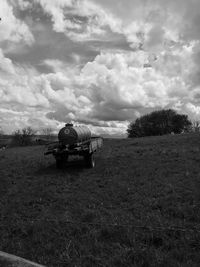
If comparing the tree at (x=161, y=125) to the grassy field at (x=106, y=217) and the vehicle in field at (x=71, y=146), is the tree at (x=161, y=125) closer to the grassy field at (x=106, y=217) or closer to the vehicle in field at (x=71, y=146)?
the vehicle in field at (x=71, y=146)

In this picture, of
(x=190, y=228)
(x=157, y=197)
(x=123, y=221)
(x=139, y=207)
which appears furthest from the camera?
(x=157, y=197)

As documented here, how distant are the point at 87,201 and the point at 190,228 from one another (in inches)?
175

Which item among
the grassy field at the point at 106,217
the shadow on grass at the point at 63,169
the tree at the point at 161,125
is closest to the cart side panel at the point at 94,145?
the shadow on grass at the point at 63,169

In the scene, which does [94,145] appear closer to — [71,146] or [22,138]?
[71,146]

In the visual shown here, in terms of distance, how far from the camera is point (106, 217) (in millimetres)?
9461

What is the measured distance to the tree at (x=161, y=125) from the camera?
93500 millimetres

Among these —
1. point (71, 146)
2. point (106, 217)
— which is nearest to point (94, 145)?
point (71, 146)

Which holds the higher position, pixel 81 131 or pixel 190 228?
pixel 81 131

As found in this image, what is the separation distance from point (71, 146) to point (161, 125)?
77556mm

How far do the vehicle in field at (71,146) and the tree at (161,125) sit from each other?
238 ft

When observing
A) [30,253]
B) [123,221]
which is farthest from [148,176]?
[30,253]

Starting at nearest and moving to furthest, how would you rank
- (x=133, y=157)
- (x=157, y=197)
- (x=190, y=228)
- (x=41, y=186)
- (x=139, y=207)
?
(x=190, y=228) < (x=139, y=207) < (x=157, y=197) < (x=41, y=186) < (x=133, y=157)

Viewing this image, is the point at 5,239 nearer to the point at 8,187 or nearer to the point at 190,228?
the point at 190,228

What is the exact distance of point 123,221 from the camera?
898cm
